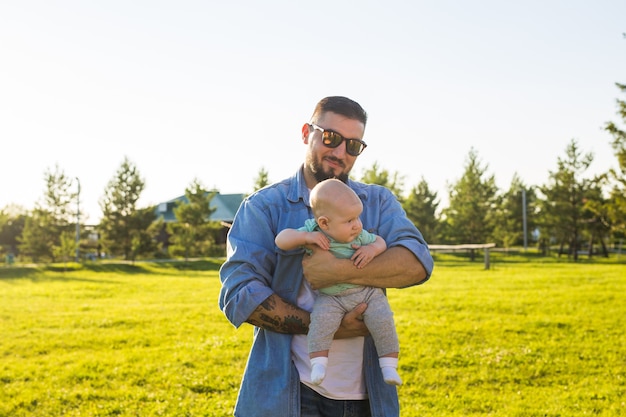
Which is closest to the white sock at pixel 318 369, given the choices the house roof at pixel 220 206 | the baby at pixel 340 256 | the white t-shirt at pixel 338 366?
the baby at pixel 340 256

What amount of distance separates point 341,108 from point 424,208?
47620 mm

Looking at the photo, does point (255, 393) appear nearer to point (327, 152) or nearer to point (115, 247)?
point (327, 152)

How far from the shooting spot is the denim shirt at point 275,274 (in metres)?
2.92

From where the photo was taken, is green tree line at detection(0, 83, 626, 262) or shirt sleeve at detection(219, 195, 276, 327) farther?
green tree line at detection(0, 83, 626, 262)

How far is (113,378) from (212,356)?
5.94 ft

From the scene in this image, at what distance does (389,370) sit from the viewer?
9.61 ft

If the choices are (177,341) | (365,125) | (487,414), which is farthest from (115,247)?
(365,125)

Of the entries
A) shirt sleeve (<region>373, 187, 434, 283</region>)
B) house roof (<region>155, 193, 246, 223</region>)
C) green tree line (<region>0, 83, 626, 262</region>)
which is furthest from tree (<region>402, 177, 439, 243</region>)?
shirt sleeve (<region>373, 187, 434, 283</region>)

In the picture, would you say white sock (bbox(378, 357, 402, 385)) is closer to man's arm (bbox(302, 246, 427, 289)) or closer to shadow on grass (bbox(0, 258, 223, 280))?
man's arm (bbox(302, 246, 427, 289))

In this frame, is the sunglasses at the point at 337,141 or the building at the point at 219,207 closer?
the sunglasses at the point at 337,141

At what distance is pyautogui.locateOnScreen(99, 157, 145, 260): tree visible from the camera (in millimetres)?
44188

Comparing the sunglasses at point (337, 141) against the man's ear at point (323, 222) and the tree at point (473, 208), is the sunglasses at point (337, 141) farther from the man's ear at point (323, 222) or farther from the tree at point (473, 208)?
the tree at point (473, 208)

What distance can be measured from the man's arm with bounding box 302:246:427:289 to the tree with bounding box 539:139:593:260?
4756cm

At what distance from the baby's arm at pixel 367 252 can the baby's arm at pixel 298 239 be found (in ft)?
0.49
